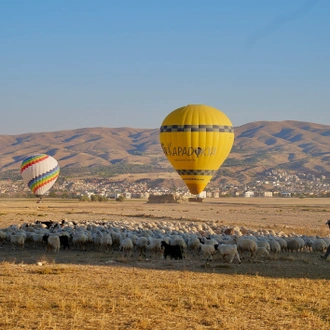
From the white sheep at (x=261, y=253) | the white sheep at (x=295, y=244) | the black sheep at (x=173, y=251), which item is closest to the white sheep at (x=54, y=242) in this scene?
the black sheep at (x=173, y=251)

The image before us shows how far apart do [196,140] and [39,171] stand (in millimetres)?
34975

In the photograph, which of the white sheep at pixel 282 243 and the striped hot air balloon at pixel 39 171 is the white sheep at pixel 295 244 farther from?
the striped hot air balloon at pixel 39 171

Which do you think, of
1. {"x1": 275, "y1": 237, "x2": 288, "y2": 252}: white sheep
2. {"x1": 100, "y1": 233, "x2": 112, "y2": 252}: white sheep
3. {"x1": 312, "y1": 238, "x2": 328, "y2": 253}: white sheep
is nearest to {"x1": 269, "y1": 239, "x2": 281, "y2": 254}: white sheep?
{"x1": 275, "y1": 237, "x2": 288, "y2": 252}: white sheep

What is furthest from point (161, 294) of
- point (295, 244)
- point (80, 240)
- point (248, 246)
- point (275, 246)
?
point (295, 244)

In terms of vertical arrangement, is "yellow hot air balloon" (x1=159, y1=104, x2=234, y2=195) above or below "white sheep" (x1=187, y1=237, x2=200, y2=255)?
above

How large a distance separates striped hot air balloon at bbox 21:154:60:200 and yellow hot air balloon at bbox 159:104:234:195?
32.1 m

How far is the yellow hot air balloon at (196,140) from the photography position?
44.4 meters

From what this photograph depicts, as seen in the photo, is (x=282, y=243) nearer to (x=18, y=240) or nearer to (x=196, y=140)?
(x=18, y=240)

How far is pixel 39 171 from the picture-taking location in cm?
7512

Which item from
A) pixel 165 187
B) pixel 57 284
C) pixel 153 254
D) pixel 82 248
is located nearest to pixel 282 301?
pixel 57 284

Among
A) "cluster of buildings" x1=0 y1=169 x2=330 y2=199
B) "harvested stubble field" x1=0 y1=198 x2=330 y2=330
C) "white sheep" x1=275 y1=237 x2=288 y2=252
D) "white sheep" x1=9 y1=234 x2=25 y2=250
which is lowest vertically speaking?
"harvested stubble field" x1=0 y1=198 x2=330 y2=330

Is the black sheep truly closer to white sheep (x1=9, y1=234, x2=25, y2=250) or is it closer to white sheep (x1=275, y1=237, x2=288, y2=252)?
white sheep (x1=275, y1=237, x2=288, y2=252)

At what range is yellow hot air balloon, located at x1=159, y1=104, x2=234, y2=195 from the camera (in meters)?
44.4

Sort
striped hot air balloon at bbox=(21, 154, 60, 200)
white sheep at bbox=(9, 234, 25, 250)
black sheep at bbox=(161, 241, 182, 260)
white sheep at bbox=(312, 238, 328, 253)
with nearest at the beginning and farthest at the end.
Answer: black sheep at bbox=(161, 241, 182, 260) → white sheep at bbox=(312, 238, 328, 253) → white sheep at bbox=(9, 234, 25, 250) → striped hot air balloon at bbox=(21, 154, 60, 200)
